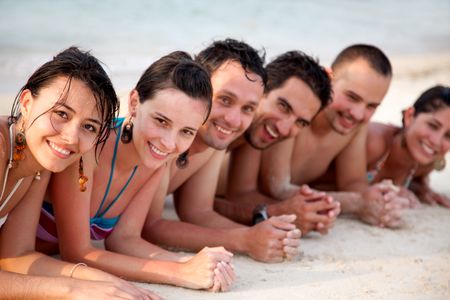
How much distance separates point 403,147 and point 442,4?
13063 millimetres

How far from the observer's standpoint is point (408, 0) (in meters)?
18.5

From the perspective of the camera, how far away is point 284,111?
498 cm

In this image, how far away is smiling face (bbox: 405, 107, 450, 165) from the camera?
5.90 meters

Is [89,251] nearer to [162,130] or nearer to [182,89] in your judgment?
[162,130]

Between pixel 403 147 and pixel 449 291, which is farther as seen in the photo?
pixel 403 147

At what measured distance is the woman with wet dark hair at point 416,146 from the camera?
593 centimetres

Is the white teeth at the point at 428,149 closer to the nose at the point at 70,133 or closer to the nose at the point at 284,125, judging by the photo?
the nose at the point at 284,125

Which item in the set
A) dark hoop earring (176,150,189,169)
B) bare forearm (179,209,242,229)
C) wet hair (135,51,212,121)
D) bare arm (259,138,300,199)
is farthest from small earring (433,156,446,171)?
wet hair (135,51,212,121)

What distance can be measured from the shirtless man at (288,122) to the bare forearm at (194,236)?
2.00 ft

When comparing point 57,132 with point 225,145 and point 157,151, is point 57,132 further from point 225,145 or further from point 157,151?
point 225,145

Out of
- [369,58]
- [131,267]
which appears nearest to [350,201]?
[369,58]

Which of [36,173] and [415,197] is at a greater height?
[36,173]

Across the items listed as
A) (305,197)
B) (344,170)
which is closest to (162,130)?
(305,197)

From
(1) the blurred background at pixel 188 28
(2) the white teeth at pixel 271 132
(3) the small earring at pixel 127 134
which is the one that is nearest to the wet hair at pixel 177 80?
(3) the small earring at pixel 127 134
